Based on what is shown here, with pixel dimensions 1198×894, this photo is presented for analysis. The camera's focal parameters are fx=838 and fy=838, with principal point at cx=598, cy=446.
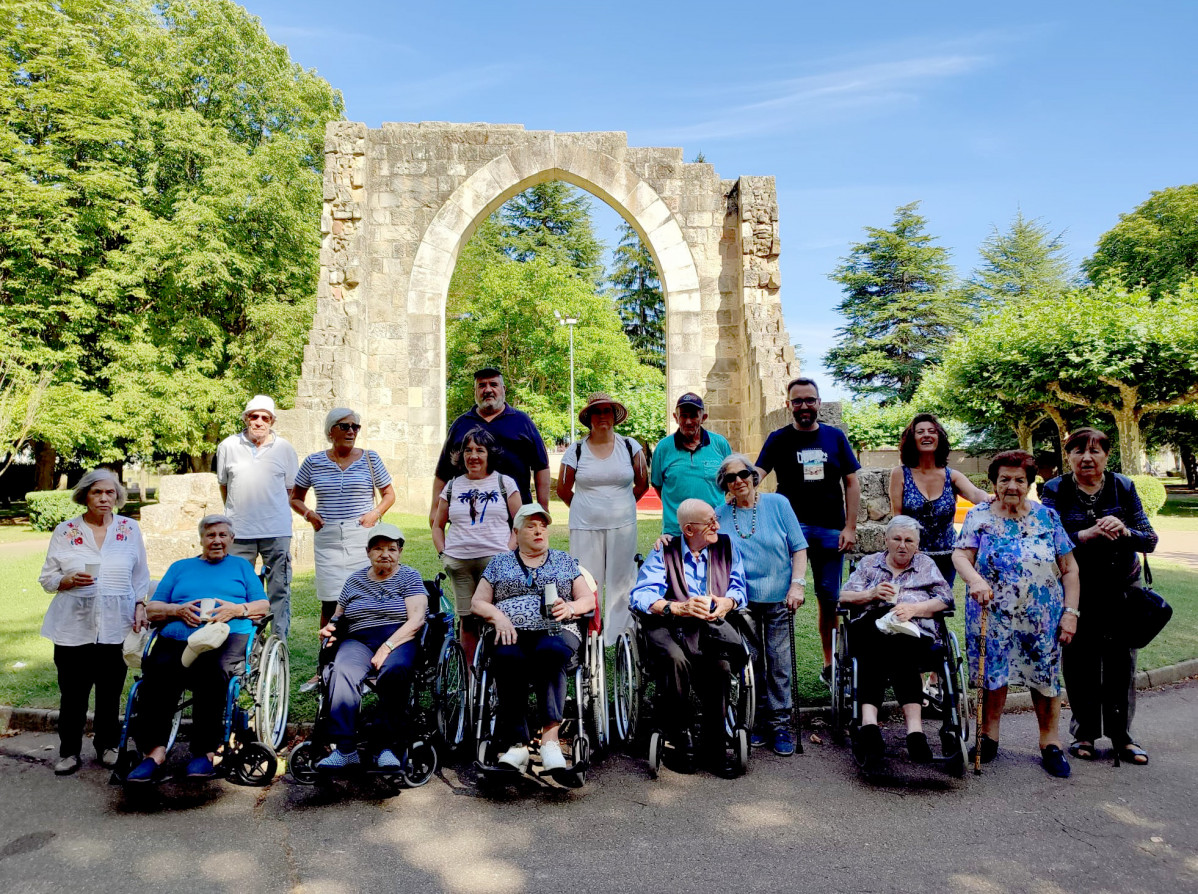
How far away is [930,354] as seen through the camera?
42.8 m

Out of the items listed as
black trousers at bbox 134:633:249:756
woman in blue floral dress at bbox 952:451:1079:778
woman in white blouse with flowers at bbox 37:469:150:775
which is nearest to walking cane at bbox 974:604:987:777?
woman in blue floral dress at bbox 952:451:1079:778

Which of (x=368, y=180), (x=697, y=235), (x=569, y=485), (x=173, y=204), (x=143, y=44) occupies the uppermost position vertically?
(x=143, y=44)

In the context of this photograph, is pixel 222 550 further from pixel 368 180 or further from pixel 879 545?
pixel 368 180

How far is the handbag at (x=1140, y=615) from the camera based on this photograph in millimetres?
4219

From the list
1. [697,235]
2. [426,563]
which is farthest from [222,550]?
[697,235]

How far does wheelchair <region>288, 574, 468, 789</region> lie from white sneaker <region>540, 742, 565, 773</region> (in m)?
0.57

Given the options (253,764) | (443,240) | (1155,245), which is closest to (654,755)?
(253,764)

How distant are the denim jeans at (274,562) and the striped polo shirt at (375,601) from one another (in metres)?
1.29

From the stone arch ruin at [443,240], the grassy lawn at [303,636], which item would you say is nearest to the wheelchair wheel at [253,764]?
the grassy lawn at [303,636]

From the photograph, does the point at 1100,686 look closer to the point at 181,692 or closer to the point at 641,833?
the point at 641,833

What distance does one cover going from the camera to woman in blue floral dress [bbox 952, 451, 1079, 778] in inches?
164

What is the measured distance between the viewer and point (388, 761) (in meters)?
3.79

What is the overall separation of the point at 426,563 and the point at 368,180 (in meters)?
8.16

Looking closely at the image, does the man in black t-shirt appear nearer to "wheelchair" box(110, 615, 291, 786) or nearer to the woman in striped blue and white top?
the woman in striped blue and white top
